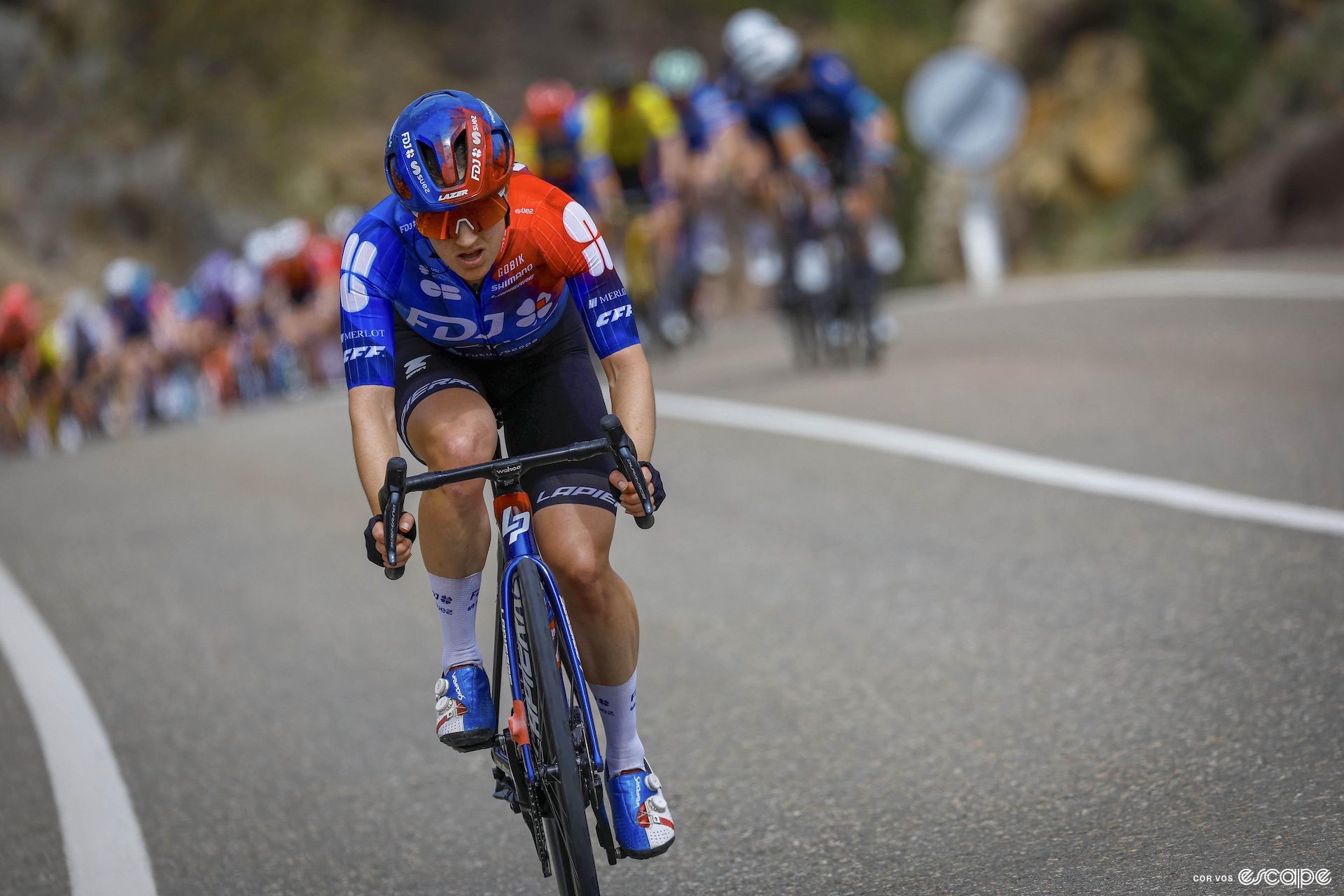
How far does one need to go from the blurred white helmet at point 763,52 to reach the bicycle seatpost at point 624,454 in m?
7.94

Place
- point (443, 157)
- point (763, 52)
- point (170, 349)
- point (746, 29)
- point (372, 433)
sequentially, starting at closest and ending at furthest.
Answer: point (443, 157) → point (372, 433) → point (763, 52) → point (746, 29) → point (170, 349)

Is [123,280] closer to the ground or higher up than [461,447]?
higher up

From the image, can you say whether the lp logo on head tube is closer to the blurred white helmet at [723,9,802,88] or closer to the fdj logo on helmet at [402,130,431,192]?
the fdj logo on helmet at [402,130,431,192]

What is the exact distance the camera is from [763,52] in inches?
434

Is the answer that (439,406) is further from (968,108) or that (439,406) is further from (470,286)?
(968,108)

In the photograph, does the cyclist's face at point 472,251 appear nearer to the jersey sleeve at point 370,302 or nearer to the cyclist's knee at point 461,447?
the jersey sleeve at point 370,302

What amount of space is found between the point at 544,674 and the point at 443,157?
1210mm

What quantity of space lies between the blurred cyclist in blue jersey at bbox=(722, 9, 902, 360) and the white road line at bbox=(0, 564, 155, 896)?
6029mm

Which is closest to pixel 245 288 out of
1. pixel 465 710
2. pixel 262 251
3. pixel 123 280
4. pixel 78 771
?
pixel 262 251

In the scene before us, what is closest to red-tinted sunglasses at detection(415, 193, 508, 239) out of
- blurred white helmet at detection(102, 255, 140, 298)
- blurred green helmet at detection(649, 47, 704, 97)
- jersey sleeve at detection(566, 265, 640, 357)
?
jersey sleeve at detection(566, 265, 640, 357)

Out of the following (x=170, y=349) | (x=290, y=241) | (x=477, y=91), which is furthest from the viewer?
(x=477, y=91)

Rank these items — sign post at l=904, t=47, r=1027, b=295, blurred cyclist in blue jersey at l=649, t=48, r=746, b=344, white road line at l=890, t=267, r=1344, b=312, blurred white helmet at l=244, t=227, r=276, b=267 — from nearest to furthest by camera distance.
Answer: white road line at l=890, t=267, r=1344, b=312
blurred cyclist in blue jersey at l=649, t=48, r=746, b=344
sign post at l=904, t=47, r=1027, b=295
blurred white helmet at l=244, t=227, r=276, b=267

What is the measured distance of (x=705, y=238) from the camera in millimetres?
15938

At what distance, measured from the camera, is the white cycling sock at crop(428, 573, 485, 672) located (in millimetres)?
3963
